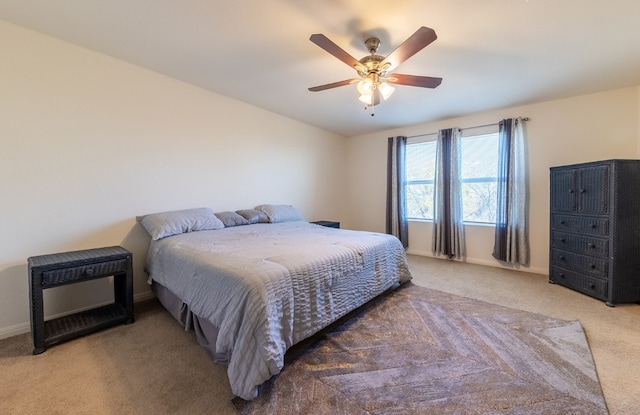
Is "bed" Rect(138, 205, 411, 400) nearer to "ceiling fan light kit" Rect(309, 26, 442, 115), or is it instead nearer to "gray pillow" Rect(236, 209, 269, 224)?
"gray pillow" Rect(236, 209, 269, 224)

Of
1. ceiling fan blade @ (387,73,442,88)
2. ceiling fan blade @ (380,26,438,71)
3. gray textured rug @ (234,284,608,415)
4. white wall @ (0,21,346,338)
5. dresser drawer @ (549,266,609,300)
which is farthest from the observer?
dresser drawer @ (549,266,609,300)

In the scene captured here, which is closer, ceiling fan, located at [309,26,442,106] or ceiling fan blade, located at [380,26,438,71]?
ceiling fan blade, located at [380,26,438,71]

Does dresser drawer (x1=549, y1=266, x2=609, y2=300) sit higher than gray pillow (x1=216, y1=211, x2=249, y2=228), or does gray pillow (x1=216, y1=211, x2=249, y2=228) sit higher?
gray pillow (x1=216, y1=211, x2=249, y2=228)

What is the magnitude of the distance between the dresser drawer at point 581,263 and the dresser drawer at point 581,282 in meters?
0.06

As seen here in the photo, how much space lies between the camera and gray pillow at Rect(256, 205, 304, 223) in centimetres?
369

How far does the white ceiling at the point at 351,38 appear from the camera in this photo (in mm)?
1823

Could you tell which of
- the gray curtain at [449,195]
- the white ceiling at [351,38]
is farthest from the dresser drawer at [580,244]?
the white ceiling at [351,38]

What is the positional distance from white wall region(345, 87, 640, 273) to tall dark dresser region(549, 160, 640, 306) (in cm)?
62

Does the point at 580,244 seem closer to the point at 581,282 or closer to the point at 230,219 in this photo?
the point at 581,282

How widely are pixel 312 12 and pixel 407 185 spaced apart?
3.62 metres

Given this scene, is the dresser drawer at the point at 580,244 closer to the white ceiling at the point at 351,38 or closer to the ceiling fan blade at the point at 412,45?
the white ceiling at the point at 351,38

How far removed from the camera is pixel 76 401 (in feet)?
4.64

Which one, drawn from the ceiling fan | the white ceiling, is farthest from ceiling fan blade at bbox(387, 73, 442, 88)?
the white ceiling

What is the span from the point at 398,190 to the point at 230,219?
10.1 feet
